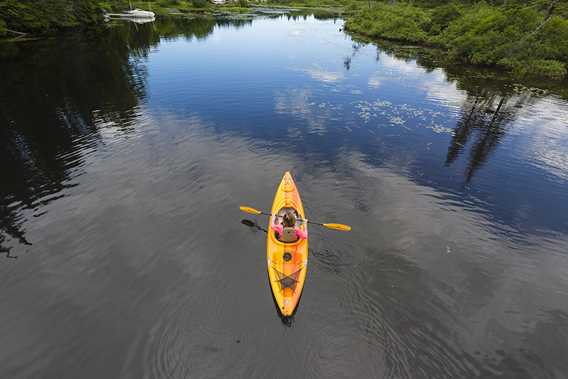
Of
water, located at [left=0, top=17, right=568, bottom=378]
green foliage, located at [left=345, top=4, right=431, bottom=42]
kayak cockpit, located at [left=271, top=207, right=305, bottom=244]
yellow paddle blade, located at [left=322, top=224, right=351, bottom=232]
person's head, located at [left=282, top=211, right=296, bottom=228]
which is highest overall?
green foliage, located at [left=345, top=4, right=431, bottom=42]

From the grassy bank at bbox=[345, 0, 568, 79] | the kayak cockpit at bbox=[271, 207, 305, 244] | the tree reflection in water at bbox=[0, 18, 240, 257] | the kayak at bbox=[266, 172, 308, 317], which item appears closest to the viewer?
the kayak at bbox=[266, 172, 308, 317]

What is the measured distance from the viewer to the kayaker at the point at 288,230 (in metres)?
14.7

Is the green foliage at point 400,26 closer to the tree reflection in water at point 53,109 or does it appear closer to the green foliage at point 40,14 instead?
the tree reflection in water at point 53,109

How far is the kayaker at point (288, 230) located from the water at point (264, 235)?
1794 mm

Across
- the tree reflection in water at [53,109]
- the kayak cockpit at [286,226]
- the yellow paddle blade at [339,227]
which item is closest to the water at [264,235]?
the tree reflection in water at [53,109]

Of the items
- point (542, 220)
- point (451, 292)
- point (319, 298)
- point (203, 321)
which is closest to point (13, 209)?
point (203, 321)

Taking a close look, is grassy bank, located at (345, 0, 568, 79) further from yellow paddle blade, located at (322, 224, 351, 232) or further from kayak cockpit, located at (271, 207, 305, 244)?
kayak cockpit, located at (271, 207, 305, 244)

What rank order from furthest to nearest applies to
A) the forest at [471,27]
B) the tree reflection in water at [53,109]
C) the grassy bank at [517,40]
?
the forest at [471,27] → the grassy bank at [517,40] → the tree reflection in water at [53,109]

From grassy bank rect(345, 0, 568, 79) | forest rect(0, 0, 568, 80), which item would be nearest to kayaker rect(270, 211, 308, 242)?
forest rect(0, 0, 568, 80)

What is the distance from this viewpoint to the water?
37.5 feet

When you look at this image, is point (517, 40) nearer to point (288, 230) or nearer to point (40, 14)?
point (288, 230)

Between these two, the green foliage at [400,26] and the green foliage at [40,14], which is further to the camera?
the green foliage at [400,26]

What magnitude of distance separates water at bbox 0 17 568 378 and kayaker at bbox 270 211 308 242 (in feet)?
5.89

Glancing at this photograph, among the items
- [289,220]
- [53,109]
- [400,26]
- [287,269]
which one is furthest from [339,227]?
[400,26]
